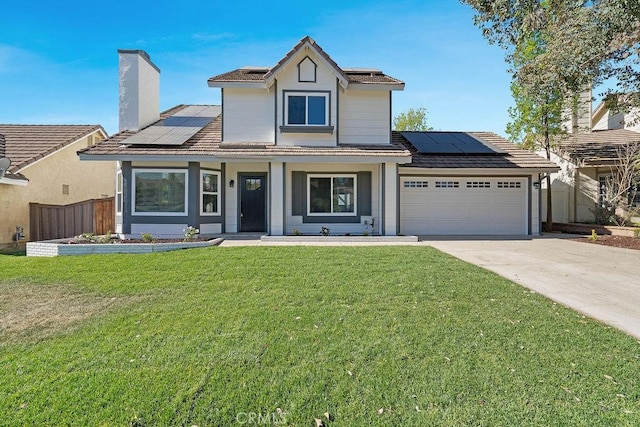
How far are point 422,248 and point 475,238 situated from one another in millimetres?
4059

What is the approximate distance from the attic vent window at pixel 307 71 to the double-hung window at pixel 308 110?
0.61m

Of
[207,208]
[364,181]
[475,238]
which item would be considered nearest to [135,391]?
[207,208]

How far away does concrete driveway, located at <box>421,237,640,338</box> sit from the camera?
16.0 feet

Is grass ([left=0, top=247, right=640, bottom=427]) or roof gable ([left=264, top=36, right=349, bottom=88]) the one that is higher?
roof gable ([left=264, top=36, right=349, bottom=88])

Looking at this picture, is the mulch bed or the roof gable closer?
the mulch bed

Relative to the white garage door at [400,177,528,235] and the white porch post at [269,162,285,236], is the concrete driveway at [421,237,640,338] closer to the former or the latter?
the white garage door at [400,177,528,235]

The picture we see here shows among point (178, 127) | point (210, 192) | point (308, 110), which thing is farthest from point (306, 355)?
point (178, 127)

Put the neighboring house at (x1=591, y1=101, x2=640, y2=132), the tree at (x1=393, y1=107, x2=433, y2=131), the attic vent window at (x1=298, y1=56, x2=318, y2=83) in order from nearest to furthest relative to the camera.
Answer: the attic vent window at (x1=298, y1=56, x2=318, y2=83) → the neighboring house at (x1=591, y1=101, x2=640, y2=132) → the tree at (x1=393, y1=107, x2=433, y2=131)

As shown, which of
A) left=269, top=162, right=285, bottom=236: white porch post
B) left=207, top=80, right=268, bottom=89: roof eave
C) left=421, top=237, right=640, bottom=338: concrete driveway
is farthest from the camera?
left=207, top=80, right=268, bottom=89: roof eave

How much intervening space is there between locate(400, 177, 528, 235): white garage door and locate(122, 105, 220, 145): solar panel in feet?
28.9

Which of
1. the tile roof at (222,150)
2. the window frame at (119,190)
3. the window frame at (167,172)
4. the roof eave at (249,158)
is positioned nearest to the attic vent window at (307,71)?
the tile roof at (222,150)

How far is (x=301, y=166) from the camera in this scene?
1267cm

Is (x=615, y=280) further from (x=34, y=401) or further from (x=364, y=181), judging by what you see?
(x=34, y=401)

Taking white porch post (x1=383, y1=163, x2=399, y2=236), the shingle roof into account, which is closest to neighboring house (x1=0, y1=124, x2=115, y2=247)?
the shingle roof
